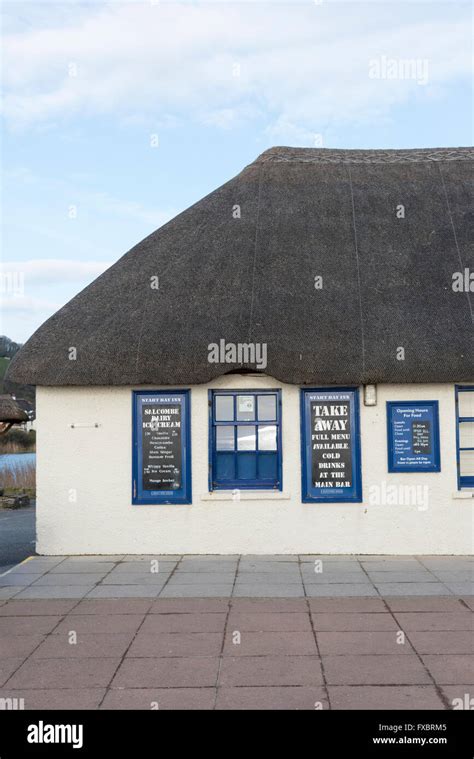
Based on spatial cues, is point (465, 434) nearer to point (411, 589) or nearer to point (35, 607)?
point (411, 589)

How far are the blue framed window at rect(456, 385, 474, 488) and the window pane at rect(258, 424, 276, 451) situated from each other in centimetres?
254

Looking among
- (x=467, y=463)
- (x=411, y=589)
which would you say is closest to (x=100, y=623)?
(x=411, y=589)

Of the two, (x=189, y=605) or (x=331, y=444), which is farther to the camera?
(x=331, y=444)

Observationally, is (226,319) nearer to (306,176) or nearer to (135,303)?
(135,303)

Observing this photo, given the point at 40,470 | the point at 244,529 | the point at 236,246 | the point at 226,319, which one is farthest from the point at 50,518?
the point at 236,246

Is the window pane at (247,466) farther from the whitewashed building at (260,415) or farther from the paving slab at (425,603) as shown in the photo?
the paving slab at (425,603)

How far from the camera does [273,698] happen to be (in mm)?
5246

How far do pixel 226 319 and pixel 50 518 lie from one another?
12.2 ft

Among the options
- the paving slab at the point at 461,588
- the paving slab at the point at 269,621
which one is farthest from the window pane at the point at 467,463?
the paving slab at the point at 269,621

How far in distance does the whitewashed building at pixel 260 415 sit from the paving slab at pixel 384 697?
4725 millimetres

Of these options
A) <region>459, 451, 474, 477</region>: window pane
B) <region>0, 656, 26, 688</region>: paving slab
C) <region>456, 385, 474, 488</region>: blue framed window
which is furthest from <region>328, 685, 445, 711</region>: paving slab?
<region>459, 451, 474, 477</region>: window pane

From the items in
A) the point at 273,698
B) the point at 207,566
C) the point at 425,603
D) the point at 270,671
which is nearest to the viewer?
the point at 273,698

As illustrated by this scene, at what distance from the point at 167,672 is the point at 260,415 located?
494 centimetres

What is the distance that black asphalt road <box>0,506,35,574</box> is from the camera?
1144cm
